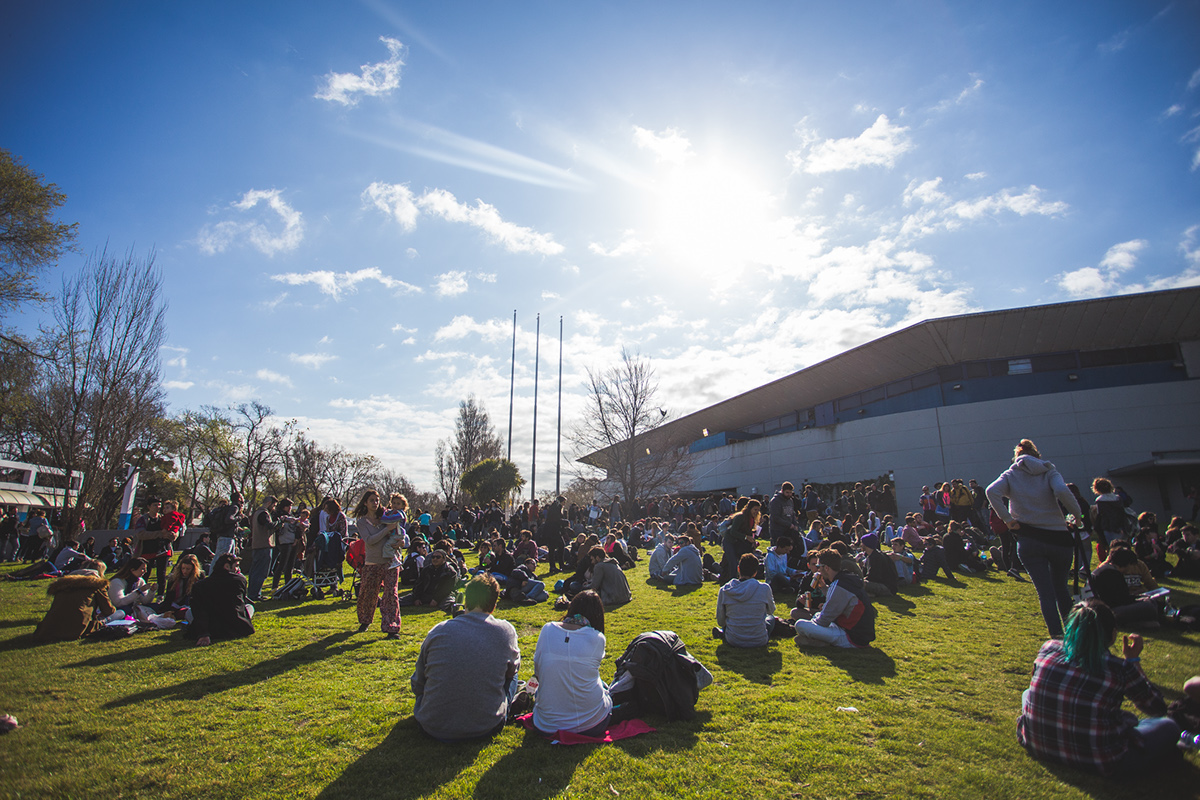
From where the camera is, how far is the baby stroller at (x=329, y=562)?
11.0m

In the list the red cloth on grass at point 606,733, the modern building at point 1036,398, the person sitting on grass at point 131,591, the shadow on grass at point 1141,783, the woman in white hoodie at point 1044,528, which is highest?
the modern building at point 1036,398

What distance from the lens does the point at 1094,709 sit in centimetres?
300

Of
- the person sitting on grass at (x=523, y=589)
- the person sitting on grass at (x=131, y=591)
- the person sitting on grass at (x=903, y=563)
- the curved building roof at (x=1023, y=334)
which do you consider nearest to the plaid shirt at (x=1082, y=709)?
the person sitting on grass at (x=523, y=589)

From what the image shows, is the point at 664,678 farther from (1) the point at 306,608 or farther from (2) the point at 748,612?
(1) the point at 306,608

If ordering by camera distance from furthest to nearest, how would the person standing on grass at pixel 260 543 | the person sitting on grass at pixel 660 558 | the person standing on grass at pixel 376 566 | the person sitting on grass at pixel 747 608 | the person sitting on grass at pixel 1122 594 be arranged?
the person sitting on grass at pixel 660 558, the person standing on grass at pixel 260 543, the person standing on grass at pixel 376 566, the person sitting on grass at pixel 747 608, the person sitting on grass at pixel 1122 594

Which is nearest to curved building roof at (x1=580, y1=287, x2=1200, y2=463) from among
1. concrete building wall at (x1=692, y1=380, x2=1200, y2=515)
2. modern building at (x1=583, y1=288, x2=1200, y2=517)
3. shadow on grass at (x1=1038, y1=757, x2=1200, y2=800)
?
modern building at (x1=583, y1=288, x2=1200, y2=517)

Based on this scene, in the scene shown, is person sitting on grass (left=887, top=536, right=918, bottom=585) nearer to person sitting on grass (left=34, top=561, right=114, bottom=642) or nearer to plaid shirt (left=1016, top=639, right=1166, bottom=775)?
plaid shirt (left=1016, top=639, right=1166, bottom=775)

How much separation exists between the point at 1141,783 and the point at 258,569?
467 inches

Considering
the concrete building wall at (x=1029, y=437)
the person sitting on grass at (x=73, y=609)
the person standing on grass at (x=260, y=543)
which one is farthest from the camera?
the concrete building wall at (x=1029, y=437)

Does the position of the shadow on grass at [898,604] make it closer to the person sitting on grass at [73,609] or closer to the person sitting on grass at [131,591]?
the person sitting on grass at [131,591]

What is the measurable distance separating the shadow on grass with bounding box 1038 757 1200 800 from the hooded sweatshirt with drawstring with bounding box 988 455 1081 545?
269 centimetres

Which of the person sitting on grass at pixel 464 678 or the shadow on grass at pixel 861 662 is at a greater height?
the person sitting on grass at pixel 464 678

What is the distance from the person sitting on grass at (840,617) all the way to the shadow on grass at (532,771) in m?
3.92

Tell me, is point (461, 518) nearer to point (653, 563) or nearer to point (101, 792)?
point (653, 563)
